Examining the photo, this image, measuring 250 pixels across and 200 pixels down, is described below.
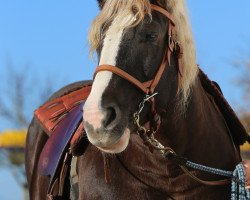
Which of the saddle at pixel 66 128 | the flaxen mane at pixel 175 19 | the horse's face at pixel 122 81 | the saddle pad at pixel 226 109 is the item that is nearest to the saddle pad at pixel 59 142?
the saddle at pixel 66 128

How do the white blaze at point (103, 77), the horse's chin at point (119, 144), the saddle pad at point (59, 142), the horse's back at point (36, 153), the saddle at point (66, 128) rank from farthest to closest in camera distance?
the horse's back at point (36, 153) < the saddle pad at point (59, 142) < the saddle at point (66, 128) < the horse's chin at point (119, 144) < the white blaze at point (103, 77)

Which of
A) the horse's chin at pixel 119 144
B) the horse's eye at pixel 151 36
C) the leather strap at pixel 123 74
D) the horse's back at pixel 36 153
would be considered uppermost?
the horse's eye at pixel 151 36

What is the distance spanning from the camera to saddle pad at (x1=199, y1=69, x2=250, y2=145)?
4.48 metres

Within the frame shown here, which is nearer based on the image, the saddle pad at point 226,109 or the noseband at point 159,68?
the noseband at point 159,68

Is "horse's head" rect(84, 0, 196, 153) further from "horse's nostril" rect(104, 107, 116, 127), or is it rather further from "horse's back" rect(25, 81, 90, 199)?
"horse's back" rect(25, 81, 90, 199)

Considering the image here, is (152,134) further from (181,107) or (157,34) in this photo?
(157,34)

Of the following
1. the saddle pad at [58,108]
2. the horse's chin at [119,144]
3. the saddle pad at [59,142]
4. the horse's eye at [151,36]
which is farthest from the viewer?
the saddle pad at [58,108]

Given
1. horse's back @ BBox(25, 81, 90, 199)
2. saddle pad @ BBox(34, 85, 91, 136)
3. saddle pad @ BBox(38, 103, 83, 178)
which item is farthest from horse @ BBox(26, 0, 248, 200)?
horse's back @ BBox(25, 81, 90, 199)

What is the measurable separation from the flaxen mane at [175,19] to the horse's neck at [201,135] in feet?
0.41

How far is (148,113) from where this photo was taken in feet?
12.1

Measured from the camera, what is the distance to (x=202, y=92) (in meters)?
4.33

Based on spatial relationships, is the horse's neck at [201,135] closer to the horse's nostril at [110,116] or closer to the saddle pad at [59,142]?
the horse's nostril at [110,116]

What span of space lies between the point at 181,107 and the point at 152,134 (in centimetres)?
29

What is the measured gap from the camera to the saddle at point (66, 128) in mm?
4469
